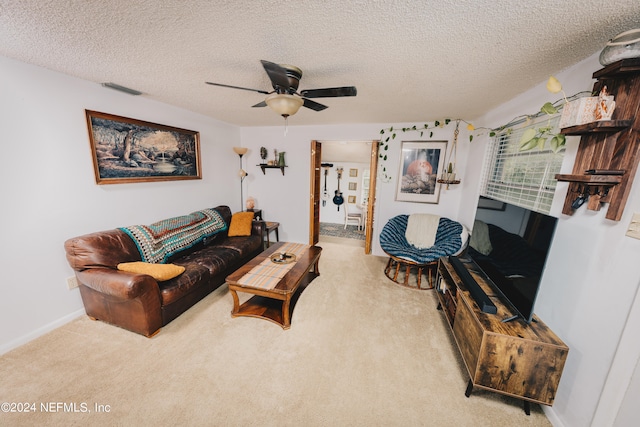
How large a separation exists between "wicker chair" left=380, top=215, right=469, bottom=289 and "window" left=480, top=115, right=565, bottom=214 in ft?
2.18

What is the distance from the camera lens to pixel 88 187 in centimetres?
219

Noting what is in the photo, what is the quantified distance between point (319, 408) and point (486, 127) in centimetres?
360

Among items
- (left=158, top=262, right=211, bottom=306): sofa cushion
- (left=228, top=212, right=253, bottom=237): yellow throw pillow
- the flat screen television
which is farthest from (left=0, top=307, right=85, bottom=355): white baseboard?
the flat screen television

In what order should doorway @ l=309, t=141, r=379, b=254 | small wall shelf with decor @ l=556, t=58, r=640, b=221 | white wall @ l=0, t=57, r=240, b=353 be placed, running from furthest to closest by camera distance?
doorway @ l=309, t=141, r=379, b=254, white wall @ l=0, t=57, r=240, b=353, small wall shelf with decor @ l=556, t=58, r=640, b=221

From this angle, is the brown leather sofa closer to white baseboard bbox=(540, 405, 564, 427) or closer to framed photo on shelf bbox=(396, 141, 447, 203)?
white baseboard bbox=(540, 405, 564, 427)

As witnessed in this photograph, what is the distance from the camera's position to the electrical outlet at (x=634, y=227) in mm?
1053

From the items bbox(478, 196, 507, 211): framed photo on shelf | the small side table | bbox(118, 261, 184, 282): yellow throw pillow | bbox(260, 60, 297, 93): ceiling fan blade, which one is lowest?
the small side table

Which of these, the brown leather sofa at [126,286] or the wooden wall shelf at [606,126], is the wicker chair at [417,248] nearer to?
the wooden wall shelf at [606,126]

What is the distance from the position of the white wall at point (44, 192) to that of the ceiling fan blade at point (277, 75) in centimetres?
204

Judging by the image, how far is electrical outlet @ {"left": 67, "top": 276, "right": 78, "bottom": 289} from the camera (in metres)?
2.10

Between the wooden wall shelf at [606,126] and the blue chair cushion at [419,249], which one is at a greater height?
the wooden wall shelf at [606,126]

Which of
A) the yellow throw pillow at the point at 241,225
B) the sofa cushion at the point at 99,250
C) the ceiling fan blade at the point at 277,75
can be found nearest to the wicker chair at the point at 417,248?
the yellow throw pillow at the point at 241,225

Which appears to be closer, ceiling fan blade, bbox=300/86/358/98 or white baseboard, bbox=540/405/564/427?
white baseboard, bbox=540/405/564/427

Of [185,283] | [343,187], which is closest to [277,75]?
[185,283]
